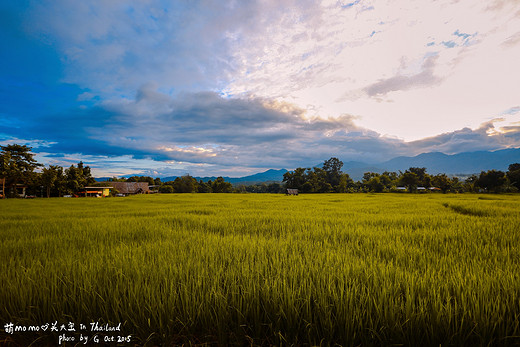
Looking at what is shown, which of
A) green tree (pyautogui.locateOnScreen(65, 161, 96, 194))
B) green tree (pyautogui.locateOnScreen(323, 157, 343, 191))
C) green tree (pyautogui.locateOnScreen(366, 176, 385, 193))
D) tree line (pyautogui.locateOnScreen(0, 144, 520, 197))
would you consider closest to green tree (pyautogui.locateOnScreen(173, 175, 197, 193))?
tree line (pyautogui.locateOnScreen(0, 144, 520, 197))

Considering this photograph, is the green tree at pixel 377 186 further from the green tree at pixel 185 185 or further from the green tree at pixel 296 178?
the green tree at pixel 185 185

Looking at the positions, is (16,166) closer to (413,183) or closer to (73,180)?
(73,180)

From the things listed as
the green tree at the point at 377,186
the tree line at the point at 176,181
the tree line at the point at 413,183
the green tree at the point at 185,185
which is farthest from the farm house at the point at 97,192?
the green tree at the point at 377,186

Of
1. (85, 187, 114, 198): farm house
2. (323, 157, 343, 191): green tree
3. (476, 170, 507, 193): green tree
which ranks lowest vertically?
(85, 187, 114, 198): farm house

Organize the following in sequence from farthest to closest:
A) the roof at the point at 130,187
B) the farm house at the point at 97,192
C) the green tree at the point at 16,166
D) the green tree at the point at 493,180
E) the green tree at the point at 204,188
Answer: the green tree at the point at 204,188 → the roof at the point at 130,187 → the farm house at the point at 97,192 → the green tree at the point at 493,180 → the green tree at the point at 16,166

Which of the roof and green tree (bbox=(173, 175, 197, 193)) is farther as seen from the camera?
green tree (bbox=(173, 175, 197, 193))

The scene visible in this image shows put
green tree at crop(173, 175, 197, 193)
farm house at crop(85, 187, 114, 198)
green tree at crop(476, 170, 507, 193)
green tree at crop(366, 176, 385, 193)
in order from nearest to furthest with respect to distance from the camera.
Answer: green tree at crop(476, 170, 507, 193) < farm house at crop(85, 187, 114, 198) < green tree at crop(366, 176, 385, 193) < green tree at crop(173, 175, 197, 193)

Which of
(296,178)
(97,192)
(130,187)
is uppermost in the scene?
(296,178)

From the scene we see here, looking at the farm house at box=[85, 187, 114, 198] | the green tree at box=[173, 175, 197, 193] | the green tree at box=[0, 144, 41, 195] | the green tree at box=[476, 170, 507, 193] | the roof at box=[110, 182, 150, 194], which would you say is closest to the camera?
the green tree at box=[0, 144, 41, 195]

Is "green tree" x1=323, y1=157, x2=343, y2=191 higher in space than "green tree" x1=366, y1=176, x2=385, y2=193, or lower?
higher

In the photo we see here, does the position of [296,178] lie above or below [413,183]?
above

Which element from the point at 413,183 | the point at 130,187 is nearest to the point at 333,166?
the point at 413,183

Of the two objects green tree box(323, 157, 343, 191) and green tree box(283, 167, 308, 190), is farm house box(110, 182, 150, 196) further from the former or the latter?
green tree box(323, 157, 343, 191)

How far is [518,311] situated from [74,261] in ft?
14.4
